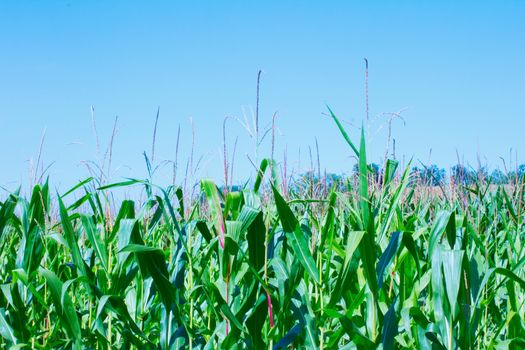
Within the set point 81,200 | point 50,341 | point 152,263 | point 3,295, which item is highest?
point 81,200

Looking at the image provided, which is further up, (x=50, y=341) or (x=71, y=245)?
(x=71, y=245)

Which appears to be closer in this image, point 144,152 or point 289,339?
point 289,339

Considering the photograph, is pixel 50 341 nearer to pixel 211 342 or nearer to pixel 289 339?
pixel 211 342

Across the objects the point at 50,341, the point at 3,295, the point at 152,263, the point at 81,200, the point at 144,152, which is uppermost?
the point at 144,152

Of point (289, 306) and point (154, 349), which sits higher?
point (289, 306)

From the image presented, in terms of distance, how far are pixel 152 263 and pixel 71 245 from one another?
18.6 inches

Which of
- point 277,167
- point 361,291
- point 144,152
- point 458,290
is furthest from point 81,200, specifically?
point 458,290

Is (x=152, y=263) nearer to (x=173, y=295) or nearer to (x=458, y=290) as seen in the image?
(x=173, y=295)

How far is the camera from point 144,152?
10.5 ft

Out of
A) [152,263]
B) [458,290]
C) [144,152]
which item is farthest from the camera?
[144,152]

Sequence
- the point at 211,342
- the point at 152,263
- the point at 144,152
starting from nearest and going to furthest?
1. the point at 152,263
2. the point at 211,342
3. the point at 144,152

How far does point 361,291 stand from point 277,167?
0.69 m

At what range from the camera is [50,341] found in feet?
11.0

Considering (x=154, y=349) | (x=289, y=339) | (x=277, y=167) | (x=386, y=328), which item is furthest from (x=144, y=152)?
(x=386, y=328)
